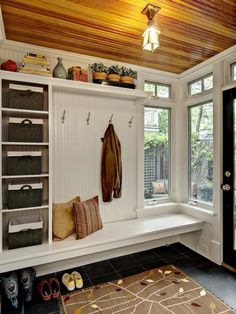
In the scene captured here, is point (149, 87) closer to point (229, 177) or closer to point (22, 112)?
point (229, 177)

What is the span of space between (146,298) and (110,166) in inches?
57.5

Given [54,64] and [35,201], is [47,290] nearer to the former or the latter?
[35,201]

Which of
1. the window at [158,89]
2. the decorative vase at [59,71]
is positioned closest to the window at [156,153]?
the window at [158,89]

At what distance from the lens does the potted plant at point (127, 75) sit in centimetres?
264

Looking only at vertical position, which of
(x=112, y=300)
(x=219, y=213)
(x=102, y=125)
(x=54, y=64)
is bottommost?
(x=112, y=300)

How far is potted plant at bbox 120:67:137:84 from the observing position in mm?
2641

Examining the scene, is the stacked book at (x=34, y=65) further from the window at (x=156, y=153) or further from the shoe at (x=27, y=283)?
the shoe at (x=27, y=283)

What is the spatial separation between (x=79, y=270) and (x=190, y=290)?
1.24 meters

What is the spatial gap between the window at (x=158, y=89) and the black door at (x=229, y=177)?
36.0 inches

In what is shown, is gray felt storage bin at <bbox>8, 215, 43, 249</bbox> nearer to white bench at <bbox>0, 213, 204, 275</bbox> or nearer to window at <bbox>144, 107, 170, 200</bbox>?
white bench at <bbox>0, 213, 204, 275</bbox>

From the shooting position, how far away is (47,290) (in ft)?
6.82

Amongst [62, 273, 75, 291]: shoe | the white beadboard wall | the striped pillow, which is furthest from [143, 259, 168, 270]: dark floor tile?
[62, 273, 75, 291]: shoe

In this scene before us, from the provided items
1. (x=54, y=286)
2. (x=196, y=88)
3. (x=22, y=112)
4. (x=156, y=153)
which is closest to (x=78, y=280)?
(x=54, y=286)

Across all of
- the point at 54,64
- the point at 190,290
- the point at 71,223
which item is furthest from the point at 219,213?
the point at 54,64
